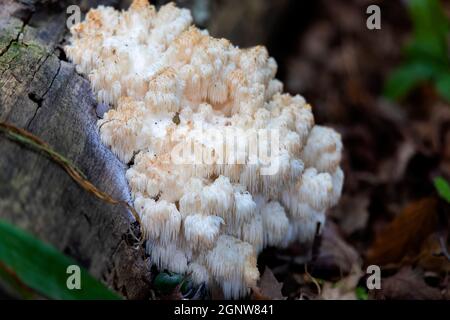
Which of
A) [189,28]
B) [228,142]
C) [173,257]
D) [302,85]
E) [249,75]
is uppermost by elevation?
[302,85]

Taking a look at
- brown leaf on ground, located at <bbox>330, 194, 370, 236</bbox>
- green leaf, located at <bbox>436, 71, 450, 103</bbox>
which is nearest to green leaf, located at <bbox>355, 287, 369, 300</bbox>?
brown leaf on ground, located at <bbox>330, 194, 370, 236</bbox>

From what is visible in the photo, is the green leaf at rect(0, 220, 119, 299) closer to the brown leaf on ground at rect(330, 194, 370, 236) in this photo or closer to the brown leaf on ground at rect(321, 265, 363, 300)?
the brown leaf on ground at rect(321, 265, 363, 300)

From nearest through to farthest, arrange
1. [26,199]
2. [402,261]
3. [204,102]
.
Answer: [26,199] → [204,102] → [402,261]

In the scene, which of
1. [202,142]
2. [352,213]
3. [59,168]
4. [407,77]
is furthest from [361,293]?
[407,77]

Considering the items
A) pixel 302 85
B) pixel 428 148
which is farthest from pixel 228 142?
pixel 302 85

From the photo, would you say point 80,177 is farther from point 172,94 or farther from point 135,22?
point 135,22

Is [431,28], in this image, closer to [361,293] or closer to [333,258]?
[333,258]

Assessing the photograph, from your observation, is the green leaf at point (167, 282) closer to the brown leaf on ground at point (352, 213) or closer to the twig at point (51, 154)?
the twig at point (51, 154)
